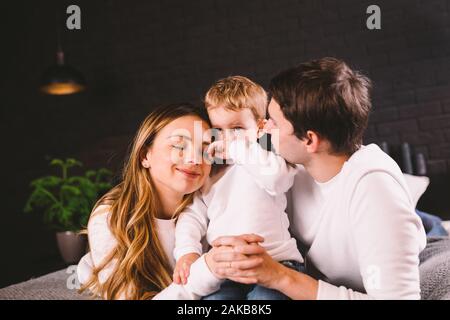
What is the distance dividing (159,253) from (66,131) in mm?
1401

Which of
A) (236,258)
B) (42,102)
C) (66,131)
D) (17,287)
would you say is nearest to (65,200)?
(66,131)

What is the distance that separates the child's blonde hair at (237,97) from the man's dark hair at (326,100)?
11cm

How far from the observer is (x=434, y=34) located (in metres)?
1.64

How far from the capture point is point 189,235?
0.91m

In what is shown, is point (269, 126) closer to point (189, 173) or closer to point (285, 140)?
point (285, 140)

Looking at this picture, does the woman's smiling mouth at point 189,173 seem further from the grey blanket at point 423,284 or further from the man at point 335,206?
the grey blanket at point 423,284

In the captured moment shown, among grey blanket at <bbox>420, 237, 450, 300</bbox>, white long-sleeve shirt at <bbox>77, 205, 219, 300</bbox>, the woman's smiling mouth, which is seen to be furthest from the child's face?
grey blanket at <bbox>420, 237, 450, 300</bbox>

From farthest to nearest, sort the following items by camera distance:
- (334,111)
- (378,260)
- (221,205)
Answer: (221,205) < (334,111) < (378,260)

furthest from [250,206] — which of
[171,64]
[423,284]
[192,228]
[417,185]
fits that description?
[171,64]

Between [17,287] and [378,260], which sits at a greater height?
[378,260]

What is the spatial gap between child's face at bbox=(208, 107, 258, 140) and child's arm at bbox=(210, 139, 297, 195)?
0.05 meters

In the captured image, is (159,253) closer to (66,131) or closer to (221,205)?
(221,205)

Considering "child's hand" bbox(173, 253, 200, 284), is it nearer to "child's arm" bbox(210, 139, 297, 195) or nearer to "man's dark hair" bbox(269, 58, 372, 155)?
"child's arm" bbox(210, 139, 297, 195)

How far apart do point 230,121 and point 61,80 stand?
55.3 inches
